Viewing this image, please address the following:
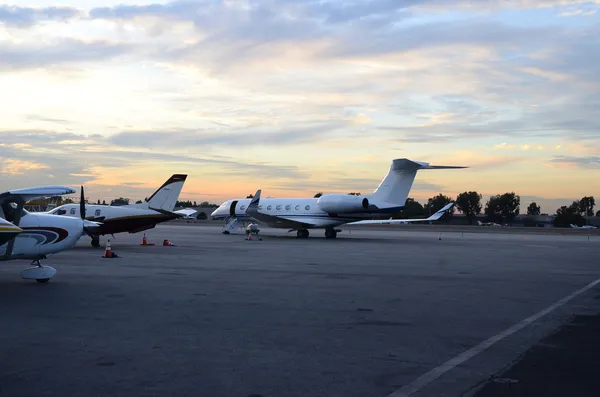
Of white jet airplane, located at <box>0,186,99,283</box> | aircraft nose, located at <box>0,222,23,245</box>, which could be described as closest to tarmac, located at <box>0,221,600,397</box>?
white jet airplane, located at <box>0,186,99,283</box>

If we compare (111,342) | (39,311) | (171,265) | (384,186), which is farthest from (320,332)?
(384,186)

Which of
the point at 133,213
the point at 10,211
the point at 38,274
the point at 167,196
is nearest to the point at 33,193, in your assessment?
the point at 10,211

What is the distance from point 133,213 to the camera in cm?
3048

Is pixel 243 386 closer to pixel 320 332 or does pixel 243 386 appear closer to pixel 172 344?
pixel 172 344

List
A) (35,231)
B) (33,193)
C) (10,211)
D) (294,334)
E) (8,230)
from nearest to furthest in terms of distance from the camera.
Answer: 1. (294,334)
2. (8,230)
3. (33,193)
4. (10,211)
5. (35,231)

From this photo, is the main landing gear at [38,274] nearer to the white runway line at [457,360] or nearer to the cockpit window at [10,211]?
the cockpit window at [10,211]

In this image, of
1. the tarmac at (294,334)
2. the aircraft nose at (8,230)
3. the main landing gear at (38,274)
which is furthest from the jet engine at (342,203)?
the aircraft nose at (8,230)

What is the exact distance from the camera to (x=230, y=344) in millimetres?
8539

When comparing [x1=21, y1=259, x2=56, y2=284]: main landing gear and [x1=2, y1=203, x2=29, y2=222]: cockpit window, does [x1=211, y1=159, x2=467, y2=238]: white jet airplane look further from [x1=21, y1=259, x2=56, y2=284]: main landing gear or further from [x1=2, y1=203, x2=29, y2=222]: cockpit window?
[x1=2, y1=203, x2=29, y2=222]: cockpit window

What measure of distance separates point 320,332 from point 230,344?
5.26ft

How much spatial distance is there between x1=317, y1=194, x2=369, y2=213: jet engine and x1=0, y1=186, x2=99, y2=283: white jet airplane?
1082 inches

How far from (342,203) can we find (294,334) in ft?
109

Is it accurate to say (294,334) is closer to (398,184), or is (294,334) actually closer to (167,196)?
(167,196)

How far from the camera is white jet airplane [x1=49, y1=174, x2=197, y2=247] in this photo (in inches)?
1192
